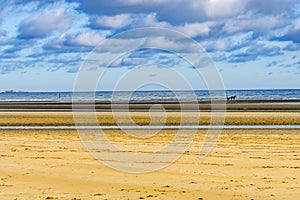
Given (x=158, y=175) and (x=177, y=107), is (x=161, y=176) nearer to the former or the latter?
(x=158, y=175)

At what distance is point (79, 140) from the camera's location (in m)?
26.6

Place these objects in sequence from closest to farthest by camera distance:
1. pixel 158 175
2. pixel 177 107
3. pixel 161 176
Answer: pixel 161 176
pixel 158 175
pixel 177 107

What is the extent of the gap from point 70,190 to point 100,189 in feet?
2.29

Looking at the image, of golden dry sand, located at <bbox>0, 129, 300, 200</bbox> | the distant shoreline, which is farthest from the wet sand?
the distant shoreline

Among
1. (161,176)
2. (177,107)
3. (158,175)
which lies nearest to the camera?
(161,176)

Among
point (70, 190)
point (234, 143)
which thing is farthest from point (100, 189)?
point (234, 143)

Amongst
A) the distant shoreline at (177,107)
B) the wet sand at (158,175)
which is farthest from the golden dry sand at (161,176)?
the distant shoreline at (177,107)

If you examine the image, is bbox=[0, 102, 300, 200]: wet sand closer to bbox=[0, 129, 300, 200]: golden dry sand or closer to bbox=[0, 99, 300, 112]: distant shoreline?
bbox=[0, 129, 300, 200]: golden dry sand

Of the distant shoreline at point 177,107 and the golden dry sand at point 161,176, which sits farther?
the distant shoreline at point 177,107

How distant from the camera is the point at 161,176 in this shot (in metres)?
15.7

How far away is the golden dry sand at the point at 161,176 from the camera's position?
13.2 m

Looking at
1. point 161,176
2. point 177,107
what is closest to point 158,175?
point 161,176

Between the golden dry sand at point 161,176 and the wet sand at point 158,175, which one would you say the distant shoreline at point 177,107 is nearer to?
the wet sand at point 158,175

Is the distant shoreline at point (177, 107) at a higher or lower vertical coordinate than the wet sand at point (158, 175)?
higher
